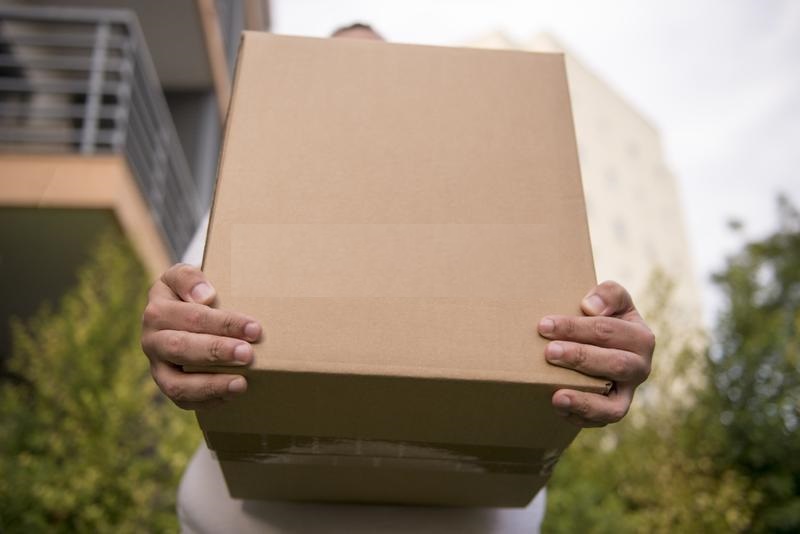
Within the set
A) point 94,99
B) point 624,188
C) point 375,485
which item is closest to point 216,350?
point 375,485

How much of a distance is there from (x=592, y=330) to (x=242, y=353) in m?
0.39

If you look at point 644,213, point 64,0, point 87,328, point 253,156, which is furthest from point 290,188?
point 644,213

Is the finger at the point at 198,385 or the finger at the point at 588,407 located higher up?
the finger at the point at 198,385

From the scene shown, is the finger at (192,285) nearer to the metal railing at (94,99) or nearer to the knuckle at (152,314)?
the knuckle at (152,314)

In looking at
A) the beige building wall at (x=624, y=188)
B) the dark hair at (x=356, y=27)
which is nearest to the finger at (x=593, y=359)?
the dark hair at (x=356, y=27)

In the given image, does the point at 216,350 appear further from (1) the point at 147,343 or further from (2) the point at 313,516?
Answer: (2) the point at 313,516

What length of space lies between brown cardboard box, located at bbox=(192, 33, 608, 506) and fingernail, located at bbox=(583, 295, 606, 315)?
1 centimetres

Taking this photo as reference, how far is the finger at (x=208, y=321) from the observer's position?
71cm

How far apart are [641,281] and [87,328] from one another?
18.2 metres

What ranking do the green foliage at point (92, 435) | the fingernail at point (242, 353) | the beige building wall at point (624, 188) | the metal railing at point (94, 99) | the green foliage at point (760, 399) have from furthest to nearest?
1. the beige building wall at point (624, 188)
2. the metal railing at point (94, 99)
3. the green foliage at point (760, 399)
4. the green foliage at point (92, 435)
5. the fingernail at point (242, 353)

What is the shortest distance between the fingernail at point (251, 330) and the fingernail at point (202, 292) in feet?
0.20

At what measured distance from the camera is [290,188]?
0.83 metres

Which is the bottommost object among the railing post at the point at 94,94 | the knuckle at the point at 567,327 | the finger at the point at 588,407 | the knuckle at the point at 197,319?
the finger at the point at 588,407

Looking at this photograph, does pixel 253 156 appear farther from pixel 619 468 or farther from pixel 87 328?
pixel 619 468
